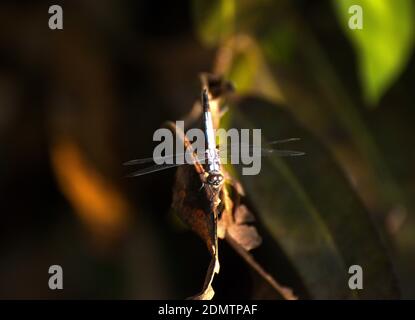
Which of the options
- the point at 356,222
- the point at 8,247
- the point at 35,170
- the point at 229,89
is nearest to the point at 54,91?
the point at 35,170

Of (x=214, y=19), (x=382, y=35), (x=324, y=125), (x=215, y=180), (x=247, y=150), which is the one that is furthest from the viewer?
(x=324, y=125)

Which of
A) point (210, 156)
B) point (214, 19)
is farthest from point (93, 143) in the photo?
point (210, 156)

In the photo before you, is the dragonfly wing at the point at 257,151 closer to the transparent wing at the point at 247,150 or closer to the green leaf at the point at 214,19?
the transparent wing at the point at 247,150

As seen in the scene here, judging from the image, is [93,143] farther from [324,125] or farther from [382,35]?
[382,35]

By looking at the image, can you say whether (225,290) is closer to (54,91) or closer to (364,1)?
(364,1)

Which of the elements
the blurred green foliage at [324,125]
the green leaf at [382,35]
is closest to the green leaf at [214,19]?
the blurred green foliage at [324,125]

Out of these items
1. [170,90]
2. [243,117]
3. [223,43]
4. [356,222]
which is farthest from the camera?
[170,90]
